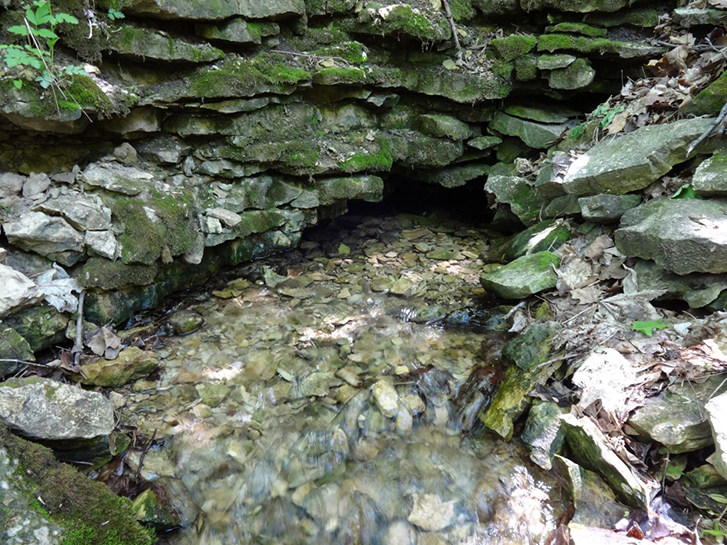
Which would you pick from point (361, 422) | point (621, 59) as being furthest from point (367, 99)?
point (361, 422)

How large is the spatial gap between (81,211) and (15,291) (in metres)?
0.87

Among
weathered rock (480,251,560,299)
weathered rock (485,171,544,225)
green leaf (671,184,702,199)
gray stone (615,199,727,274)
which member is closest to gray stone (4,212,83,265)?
weathered rock (480,251,560,299)

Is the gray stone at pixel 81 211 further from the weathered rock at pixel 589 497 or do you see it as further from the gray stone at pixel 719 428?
the gray stone at pixel 719 428

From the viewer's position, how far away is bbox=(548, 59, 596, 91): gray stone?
529 centimetres

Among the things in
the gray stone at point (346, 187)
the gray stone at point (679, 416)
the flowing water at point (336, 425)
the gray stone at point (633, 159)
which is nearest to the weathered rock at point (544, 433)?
the flowing water at point (336, 425)

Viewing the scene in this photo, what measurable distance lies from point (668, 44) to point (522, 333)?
4.16 meters

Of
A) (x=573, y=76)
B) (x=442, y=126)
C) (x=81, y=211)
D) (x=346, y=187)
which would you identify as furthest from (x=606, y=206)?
(x=81, y=211)

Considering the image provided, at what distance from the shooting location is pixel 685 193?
3.58 m

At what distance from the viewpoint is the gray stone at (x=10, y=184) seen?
356cm

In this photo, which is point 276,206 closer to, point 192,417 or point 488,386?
point 192,417

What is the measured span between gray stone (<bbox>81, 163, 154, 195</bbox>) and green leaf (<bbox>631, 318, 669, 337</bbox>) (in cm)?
452

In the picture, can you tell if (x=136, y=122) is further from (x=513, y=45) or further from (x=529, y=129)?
(x=529, y=129)

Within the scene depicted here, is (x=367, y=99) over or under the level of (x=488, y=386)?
over

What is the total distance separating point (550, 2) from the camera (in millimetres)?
5309
